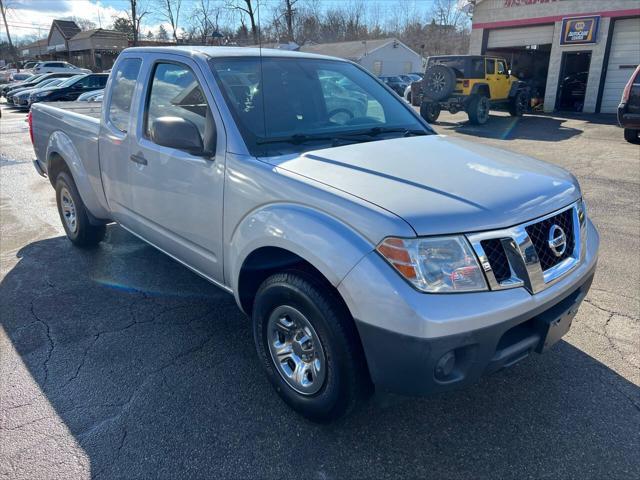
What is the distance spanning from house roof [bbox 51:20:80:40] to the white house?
37.0 meters

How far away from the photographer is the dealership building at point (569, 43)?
18.2 m

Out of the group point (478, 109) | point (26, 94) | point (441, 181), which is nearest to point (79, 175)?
point (441, 181)

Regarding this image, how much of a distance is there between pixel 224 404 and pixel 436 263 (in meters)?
1.51

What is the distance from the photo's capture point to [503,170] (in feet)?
8.64

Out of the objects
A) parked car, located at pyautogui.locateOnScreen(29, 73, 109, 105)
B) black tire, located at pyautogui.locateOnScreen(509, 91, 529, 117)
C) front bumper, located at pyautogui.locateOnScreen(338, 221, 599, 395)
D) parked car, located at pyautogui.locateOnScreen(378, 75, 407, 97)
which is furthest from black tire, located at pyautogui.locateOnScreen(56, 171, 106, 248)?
parked car, located at pyautogui.locateOnScreen(378, 75, 407, 97)

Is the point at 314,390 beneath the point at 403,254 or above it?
beneath

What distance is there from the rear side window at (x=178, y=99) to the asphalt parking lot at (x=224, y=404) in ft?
4.66

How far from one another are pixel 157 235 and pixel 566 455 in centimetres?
290

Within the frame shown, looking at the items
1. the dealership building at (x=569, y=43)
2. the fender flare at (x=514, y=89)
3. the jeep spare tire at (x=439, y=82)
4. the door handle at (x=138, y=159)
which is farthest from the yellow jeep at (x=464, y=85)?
the door handle at (x=138, y=159)

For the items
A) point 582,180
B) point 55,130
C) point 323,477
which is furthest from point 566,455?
point 582,180

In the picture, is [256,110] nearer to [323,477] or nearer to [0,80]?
[323,477]

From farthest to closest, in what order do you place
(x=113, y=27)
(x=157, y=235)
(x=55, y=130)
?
1. (x=113, y=27)
2. (x=55, y=130)
3. (x=157, y=235)

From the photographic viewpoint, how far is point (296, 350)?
102 inches

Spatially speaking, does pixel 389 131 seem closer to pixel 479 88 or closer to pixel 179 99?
pixel 179 99
